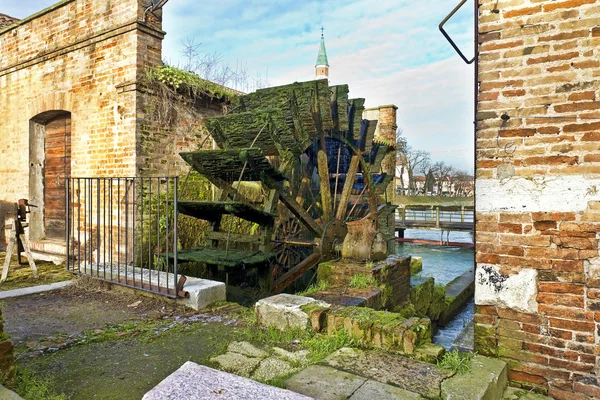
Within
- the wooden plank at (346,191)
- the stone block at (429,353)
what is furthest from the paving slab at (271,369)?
the wooden plank at (346,191)

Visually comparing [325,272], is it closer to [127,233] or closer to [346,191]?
[346,191]

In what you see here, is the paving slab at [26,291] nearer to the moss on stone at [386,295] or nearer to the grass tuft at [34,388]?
the grass tuft at [34,388]

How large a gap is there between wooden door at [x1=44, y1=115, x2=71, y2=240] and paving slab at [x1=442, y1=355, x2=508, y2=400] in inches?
298

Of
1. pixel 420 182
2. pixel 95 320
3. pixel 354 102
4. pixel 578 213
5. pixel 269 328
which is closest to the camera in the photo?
pixel 578 213

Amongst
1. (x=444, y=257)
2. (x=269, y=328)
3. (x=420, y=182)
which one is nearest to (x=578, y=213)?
(x=269, y=328)

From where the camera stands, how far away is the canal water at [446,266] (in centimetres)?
740

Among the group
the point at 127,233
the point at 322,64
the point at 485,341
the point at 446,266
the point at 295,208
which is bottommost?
the point at 446,266

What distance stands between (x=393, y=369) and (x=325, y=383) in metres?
0.53

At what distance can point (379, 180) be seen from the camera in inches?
333

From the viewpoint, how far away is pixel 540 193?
2697 millimetres

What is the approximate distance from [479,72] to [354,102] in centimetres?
462

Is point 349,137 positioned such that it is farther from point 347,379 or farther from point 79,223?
point 347,379

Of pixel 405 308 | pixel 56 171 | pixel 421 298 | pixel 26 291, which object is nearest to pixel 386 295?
pixel 405 308

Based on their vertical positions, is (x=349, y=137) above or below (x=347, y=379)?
above
